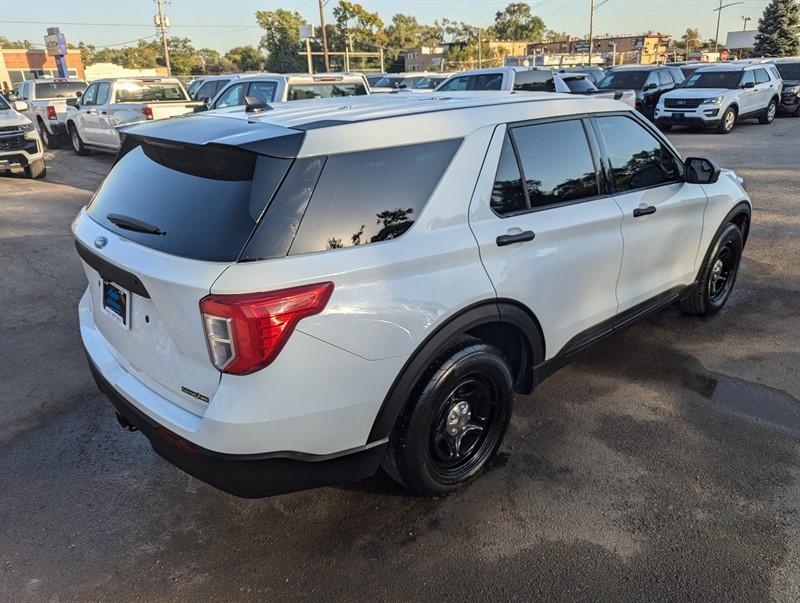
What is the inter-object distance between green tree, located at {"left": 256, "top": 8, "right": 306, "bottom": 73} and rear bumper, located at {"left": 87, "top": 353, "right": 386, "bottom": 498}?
315 feet

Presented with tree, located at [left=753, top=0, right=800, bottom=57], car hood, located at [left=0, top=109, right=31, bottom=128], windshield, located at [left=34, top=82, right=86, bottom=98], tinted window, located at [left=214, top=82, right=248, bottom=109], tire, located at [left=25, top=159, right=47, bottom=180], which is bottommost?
A: tire, located at [left=25, top=159, right=47, bottom=180]

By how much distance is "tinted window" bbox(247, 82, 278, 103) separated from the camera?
10.3 meters

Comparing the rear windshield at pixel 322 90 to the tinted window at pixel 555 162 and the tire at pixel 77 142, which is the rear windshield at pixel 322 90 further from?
the tinted window at pixel 555 162

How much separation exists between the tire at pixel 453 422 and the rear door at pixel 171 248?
885 millimetres

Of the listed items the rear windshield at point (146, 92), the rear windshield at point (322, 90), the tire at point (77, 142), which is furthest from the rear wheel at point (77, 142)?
the rear windshield at point (322, 90)

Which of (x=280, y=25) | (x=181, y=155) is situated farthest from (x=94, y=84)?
(x=280, y=25)

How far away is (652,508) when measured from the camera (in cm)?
280

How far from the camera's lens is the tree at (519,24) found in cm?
11131

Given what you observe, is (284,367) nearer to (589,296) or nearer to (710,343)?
(589,296)

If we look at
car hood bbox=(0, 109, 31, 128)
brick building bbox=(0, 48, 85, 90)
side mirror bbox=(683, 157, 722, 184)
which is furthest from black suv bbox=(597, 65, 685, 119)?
brick building bbox=(0, 48, 85, 90)

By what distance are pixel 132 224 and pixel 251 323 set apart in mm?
873

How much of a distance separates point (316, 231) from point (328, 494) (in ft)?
4.68

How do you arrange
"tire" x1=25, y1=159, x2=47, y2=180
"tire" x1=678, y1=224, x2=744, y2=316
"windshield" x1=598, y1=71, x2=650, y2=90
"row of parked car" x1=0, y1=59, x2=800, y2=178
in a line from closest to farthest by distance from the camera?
"tire" x1=678, y1=224, x2=744, y2=316 < "row of parked car" x1=0, y1=59, x2=800, y2=178 < "tire" x1=25, y1=159, x2=47, y2=180 < "windshield" x1=598, y1=71, x2=650, y2=90

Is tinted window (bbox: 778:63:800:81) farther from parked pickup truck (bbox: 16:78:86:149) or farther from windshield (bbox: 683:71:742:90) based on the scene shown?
parked pickup truck (bbox: 16:78:86:149)
